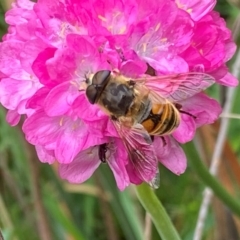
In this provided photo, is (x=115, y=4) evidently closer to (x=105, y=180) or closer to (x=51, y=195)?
(x=105, y=180)

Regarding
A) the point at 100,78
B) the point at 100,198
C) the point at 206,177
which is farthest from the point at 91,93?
the point at 100,198

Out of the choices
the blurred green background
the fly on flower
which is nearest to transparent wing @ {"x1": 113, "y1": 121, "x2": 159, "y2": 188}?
the fly on flower

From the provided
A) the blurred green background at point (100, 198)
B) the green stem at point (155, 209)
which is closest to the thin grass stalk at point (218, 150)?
the blurred green background at point (100, 198)

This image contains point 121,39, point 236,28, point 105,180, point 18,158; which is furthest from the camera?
point 18,158

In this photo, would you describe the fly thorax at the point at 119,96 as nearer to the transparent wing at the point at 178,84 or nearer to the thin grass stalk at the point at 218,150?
the transparent wing at the point at 178,84

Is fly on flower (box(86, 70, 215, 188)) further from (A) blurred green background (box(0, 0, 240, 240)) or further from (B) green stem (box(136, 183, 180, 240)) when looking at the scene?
(A) blurred green background (box(0, 0, 240, 240))

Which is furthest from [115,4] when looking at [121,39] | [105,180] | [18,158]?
[18,158]
